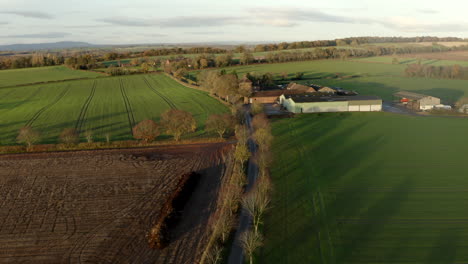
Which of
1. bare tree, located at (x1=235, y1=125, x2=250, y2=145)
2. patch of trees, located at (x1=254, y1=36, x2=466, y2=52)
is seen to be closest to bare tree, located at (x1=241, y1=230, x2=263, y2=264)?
bare tree, located at (x1=235, y1=125, x2=250, y2=145)

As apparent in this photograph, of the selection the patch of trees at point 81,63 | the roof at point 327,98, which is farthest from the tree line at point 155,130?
the patch of trees at point 81,63

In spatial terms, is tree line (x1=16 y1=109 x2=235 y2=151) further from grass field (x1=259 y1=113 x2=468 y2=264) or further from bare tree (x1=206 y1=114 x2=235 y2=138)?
grass field (x1=259 y1=113 x2=468 y2=264)

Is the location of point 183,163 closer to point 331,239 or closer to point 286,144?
point 286,144

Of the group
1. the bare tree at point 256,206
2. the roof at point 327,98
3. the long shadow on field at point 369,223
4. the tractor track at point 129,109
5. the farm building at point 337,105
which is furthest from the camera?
the roof at point 327,98

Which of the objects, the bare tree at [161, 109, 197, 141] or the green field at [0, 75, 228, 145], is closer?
the bare tree at [161, 109, 197, 141]

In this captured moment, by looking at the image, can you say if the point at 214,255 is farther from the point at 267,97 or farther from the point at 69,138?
the point at 267,97

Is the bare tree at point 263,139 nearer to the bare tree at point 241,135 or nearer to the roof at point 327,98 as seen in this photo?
the bare tree at point 241,135
